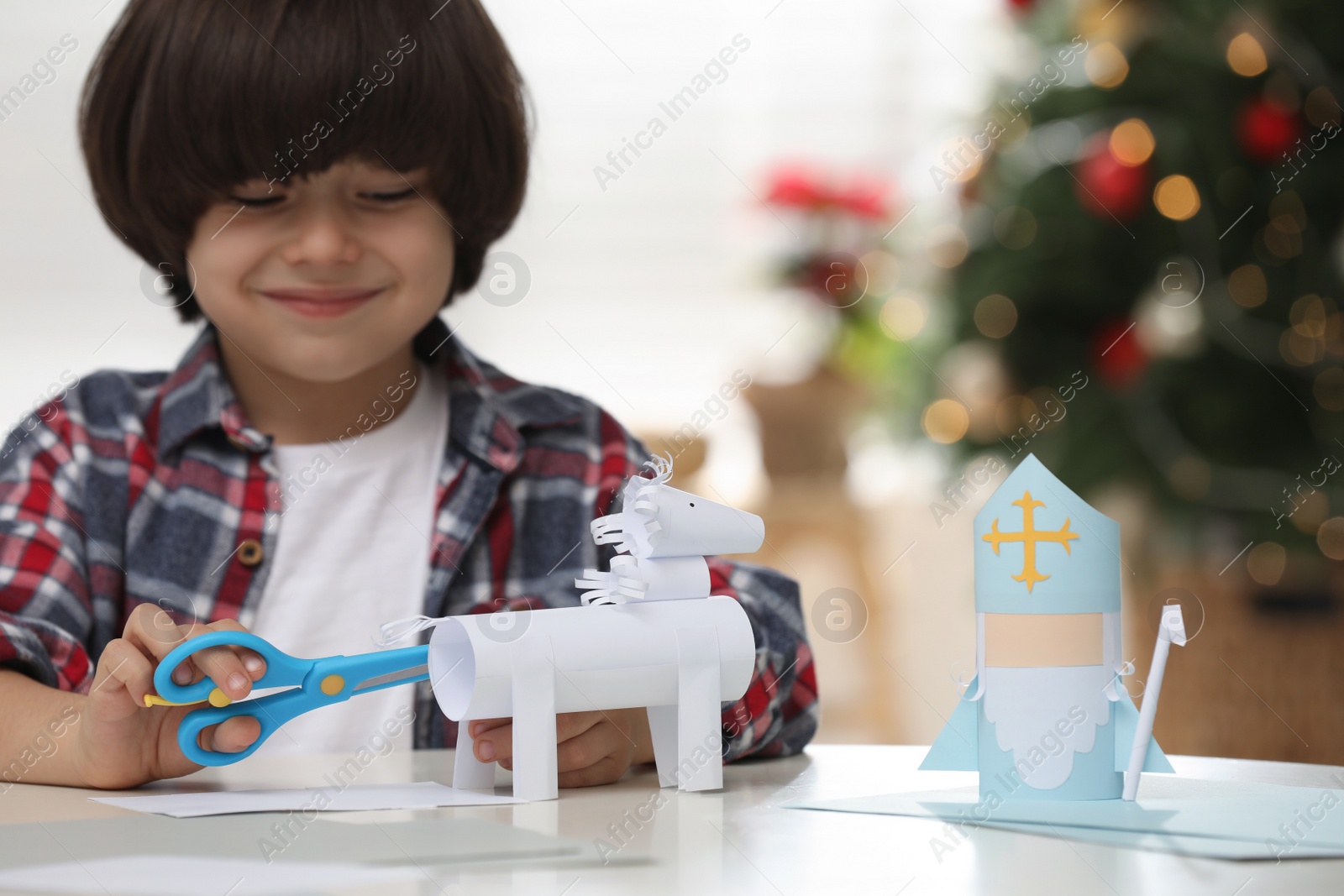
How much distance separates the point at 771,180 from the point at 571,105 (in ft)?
1.52

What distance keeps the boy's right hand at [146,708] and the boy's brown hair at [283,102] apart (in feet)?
1.21

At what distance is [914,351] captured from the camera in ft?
7.39

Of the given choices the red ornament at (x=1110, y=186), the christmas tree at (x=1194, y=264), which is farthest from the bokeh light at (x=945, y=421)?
the red ornament at (x=1110, y=186)

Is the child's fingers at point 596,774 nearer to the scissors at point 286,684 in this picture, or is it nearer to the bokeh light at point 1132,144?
the scissors at point 286,684

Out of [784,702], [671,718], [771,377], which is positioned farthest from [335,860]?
[771,377]

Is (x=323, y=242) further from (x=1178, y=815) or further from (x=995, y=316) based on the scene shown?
(x=995, y=316)

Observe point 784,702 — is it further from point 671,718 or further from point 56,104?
point 56,104

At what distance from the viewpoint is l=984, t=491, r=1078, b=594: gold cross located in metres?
0.56

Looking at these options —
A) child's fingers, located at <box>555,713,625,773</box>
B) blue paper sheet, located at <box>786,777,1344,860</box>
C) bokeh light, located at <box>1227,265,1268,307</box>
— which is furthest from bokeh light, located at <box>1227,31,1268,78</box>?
child's fingers, located at <box>555,713,625,773</box>

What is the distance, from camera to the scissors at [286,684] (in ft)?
2.00

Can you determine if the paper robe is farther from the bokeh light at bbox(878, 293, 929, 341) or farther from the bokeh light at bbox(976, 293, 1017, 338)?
the bokeh light at bbox(878, 293, 929, 341)

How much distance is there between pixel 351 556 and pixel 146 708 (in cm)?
36

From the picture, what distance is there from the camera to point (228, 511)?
96cm

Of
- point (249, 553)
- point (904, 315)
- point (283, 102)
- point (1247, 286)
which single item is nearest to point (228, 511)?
point (249, 553)
